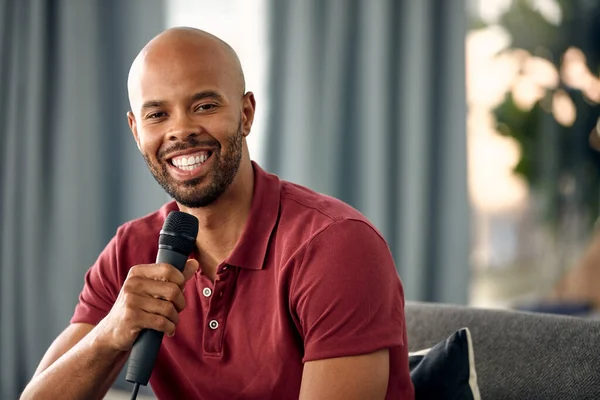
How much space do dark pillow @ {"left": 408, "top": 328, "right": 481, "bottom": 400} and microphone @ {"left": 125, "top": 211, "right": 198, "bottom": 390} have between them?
594 millimetres

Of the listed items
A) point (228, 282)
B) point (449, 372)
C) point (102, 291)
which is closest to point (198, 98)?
point (228, 282)

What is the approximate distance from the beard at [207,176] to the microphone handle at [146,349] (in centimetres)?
28

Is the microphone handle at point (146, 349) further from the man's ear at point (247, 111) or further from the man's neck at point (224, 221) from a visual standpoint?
the man's ear at point (247, 111)

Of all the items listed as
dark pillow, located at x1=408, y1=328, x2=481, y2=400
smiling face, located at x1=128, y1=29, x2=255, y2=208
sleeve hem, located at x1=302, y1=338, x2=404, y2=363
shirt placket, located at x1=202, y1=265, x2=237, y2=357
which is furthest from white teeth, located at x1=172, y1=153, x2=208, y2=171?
dark pillow, located at x1=408, y1=328, x2=481, y2=400

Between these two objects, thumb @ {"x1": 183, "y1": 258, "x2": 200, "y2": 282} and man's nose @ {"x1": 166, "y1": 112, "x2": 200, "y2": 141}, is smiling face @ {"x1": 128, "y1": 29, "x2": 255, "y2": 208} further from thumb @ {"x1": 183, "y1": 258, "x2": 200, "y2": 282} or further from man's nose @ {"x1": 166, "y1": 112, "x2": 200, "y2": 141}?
thumb @ {"x1": 183, "y1": 258, "x2": 200, "y2": 282}

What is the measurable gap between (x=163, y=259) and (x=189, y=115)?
0.38 m

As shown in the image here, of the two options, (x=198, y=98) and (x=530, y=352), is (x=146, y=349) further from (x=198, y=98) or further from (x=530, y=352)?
(x=530, y=352)

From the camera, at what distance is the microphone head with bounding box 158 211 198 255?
1.42 meters

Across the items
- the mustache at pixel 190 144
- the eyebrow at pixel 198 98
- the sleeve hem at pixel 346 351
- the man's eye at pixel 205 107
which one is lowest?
the sleeve hem at pixel 346 351

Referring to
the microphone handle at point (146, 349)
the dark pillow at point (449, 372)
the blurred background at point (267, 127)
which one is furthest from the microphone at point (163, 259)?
the blurred background at point (267, 127)

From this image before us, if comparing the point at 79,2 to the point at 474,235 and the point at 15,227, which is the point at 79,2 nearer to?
the point at 15,227

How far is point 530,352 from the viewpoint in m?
1.66

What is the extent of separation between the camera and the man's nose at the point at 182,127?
1.65 m

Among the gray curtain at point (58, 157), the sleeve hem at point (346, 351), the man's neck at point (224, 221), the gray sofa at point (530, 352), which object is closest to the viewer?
the sleeve hem at point (346, 351)
